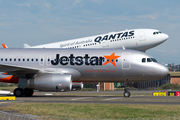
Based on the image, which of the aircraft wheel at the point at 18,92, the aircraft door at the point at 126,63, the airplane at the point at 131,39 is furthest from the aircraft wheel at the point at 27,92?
the airplane at the point at 131,39

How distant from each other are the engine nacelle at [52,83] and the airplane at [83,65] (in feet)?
1.78

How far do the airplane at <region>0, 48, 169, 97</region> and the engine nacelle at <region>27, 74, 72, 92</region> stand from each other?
0.54m

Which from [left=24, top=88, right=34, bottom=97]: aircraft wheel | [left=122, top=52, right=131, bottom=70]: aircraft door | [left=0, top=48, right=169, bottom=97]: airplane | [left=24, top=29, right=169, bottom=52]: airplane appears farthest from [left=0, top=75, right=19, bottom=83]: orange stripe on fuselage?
[left=24, top=29, right=169, bottom=52]: airplane

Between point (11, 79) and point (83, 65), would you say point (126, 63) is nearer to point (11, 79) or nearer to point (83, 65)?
point (83, 65)

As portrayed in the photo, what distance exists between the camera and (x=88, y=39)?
44.8m

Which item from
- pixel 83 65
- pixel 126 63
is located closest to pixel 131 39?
pixel 126 63

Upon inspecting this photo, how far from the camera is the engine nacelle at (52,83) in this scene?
2708 centimetres

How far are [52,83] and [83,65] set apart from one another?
4141 mm

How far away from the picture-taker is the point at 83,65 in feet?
96.3

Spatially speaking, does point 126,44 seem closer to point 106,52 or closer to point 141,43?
point 141,43

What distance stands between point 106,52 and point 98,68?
198 centimetres

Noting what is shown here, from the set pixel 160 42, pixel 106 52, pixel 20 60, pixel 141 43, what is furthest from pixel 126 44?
pixel 20 60

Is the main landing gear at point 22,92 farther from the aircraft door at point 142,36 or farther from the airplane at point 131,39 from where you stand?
the aircraft door at point 142,36

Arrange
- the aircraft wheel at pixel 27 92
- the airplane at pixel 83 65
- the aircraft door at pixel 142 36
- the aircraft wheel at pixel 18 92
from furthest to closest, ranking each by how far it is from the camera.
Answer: the aircraft door at pixel 142 36 < the aircraft wheel at pixel 27 92 < the aircraft wheel at pixel 18 92 < the airplane at pixel 83 65
